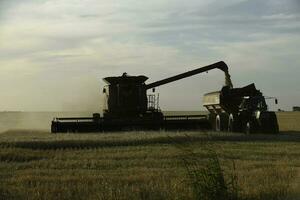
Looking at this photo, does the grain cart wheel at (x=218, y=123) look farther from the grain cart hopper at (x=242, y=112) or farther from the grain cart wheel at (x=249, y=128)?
the grain cart wheel at (x=249, y=128)

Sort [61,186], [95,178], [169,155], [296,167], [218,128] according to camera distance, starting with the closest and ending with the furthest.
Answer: [61,186] < [95,178] < [296,167] < [169,155] < [218,128]

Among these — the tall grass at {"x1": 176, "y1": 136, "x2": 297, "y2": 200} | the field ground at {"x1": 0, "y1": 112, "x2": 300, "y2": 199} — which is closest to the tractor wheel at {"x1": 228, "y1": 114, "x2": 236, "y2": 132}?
the field ground at {"x1": 0, "y1": 112, "x2": 300, "y2": 199}

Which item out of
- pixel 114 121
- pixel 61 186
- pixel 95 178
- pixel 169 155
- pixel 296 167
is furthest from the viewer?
pixel 114 121

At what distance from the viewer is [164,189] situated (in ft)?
37.0

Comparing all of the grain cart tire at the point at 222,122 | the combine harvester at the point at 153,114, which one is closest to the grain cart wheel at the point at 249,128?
the combine harvester at the point at 153,114

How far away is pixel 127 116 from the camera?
118ft

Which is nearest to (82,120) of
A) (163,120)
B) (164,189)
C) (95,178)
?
(163,120)

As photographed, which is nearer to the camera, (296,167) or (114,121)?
(296,167)

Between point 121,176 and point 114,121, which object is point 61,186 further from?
point 114,121

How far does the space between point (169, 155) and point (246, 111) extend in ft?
52.5

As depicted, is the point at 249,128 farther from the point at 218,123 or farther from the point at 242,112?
the point at 218,123

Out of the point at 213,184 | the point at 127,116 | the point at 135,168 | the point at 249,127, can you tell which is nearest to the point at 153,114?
the point at 127,116

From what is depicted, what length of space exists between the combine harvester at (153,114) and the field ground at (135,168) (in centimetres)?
767

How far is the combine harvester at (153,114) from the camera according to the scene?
3372 centimetres
